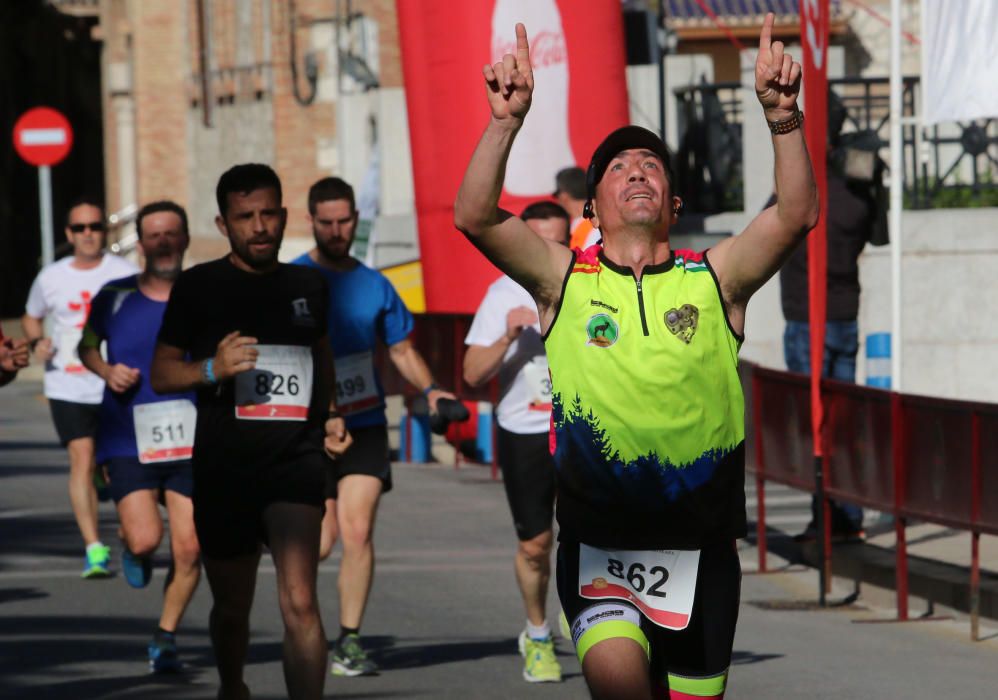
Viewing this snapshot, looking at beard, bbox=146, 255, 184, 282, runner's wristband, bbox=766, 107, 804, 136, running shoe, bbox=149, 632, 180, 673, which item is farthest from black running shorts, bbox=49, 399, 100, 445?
runner's wristband, bbox=766, 107, 804, 136

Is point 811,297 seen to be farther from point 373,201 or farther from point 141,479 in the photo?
point 373,201

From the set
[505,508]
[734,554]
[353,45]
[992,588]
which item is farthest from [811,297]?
Result: [353,45]

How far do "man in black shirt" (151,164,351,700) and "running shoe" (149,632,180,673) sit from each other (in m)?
1.52

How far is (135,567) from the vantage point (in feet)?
31.8

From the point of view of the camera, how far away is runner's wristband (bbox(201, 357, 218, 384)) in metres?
7.34

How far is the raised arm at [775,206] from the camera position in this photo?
17.8 ft

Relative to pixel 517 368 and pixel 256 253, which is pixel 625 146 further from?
pixel 517 368

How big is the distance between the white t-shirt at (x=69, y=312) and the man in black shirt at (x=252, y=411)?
4.83 metres

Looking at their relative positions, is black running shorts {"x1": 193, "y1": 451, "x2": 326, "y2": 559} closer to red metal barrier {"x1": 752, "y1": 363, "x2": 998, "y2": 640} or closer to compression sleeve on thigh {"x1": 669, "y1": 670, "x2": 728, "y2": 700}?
compression sleeve on thigh {"x1": 669, "y1": 670, "x2": 728, "y2": 700}

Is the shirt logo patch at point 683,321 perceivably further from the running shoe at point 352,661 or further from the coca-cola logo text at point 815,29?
the coca-cola logo text at point 815,29

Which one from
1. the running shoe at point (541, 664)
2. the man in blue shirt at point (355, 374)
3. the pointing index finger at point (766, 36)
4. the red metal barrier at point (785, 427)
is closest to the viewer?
the pointing index finger at point (766, 36)

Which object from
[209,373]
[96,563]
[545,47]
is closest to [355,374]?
[209,373]

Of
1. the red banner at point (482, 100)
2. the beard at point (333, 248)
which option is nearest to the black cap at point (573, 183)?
the beard at point (333, 248)

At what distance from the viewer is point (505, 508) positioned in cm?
1472
